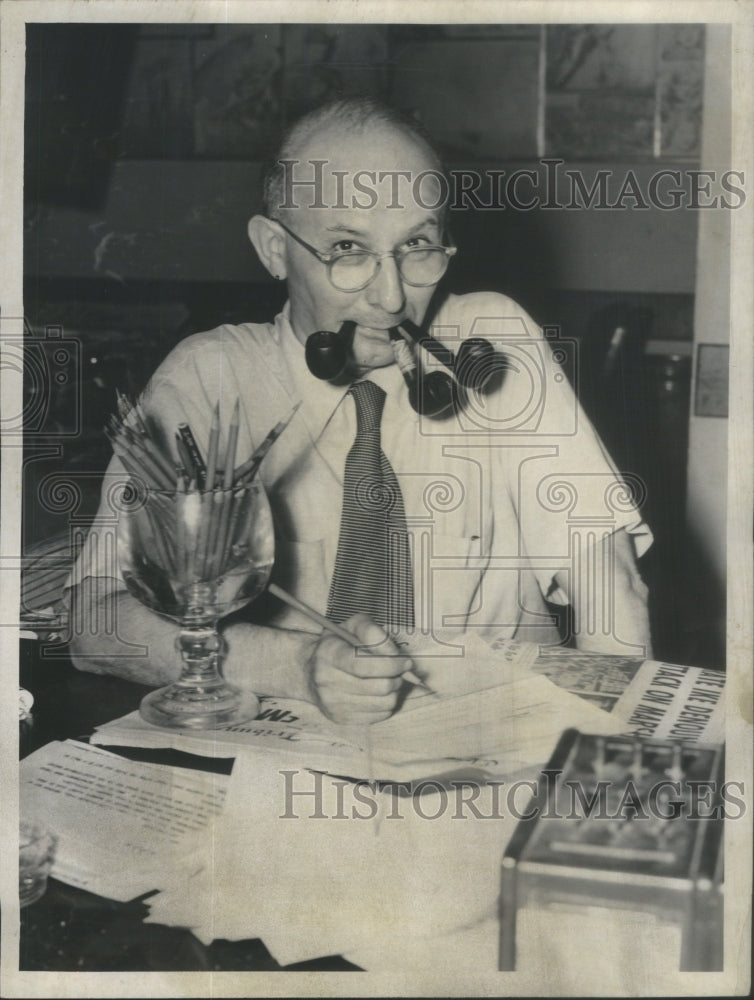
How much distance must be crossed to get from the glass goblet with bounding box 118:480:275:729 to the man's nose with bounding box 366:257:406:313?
0.24 m

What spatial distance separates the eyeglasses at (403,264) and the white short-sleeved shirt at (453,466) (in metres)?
0.04

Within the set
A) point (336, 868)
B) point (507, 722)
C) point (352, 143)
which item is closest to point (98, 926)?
point (336, 868)

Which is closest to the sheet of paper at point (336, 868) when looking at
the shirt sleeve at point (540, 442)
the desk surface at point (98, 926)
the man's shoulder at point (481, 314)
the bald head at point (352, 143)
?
the desk surface at point (98, 926)

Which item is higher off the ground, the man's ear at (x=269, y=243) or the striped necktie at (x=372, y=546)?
the man's ear at (x=269, y=243)

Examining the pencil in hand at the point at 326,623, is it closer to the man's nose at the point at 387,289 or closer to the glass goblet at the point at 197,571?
the glass goblet at the point at 197,571

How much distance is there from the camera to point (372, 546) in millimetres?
1220

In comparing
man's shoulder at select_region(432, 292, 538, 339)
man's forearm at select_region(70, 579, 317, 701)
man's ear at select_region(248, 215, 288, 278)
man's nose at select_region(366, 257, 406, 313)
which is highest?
man's ear at select_region(248, 215, 288, 278)

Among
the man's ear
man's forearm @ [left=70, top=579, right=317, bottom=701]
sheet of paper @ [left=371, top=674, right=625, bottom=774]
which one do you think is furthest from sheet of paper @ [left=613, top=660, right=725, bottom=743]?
the man's ear

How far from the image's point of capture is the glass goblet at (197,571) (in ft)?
3.83

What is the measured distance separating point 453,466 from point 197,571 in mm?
302

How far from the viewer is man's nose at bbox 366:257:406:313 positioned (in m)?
1.21

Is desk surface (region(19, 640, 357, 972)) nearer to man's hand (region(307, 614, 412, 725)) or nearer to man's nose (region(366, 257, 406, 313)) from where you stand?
man's hand (region(307, 614, 412, 725))

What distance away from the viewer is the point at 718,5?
1210 mm

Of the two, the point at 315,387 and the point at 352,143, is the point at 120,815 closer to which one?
the point at 315,387
